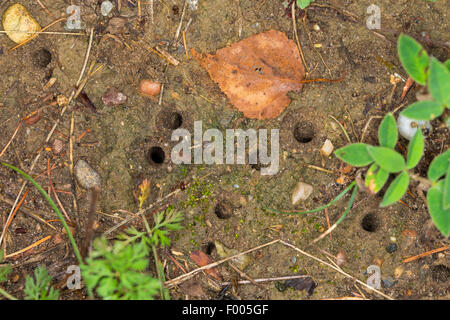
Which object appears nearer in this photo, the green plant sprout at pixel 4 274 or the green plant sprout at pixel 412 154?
the green plant sprout at pixel 412 154

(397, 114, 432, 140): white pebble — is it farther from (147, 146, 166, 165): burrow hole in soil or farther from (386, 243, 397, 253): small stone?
(147, 146, 166, 165): burrow hole in soil

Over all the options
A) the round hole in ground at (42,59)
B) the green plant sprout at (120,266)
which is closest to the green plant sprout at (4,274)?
the green plant sprout at (120,266)

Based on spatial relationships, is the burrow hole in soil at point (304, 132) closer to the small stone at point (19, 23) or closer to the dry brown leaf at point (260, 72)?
the dry brown leaf at point (260, 72)

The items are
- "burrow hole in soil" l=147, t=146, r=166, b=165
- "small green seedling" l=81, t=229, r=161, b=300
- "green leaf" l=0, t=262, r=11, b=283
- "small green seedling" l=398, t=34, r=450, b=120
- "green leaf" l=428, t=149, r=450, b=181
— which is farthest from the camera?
"burrow hole in soil" l=147, t=146, r=166, b=165

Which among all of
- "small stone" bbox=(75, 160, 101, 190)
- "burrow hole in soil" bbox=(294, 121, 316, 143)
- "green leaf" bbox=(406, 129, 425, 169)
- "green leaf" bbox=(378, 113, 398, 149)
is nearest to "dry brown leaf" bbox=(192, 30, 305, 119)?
"burrow hole in soil" bbox=(294, 121, 316, 143)

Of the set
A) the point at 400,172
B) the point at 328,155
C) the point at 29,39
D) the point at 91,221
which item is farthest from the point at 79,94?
the point at 400,172

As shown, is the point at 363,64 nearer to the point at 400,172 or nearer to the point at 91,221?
the point at 400,172
